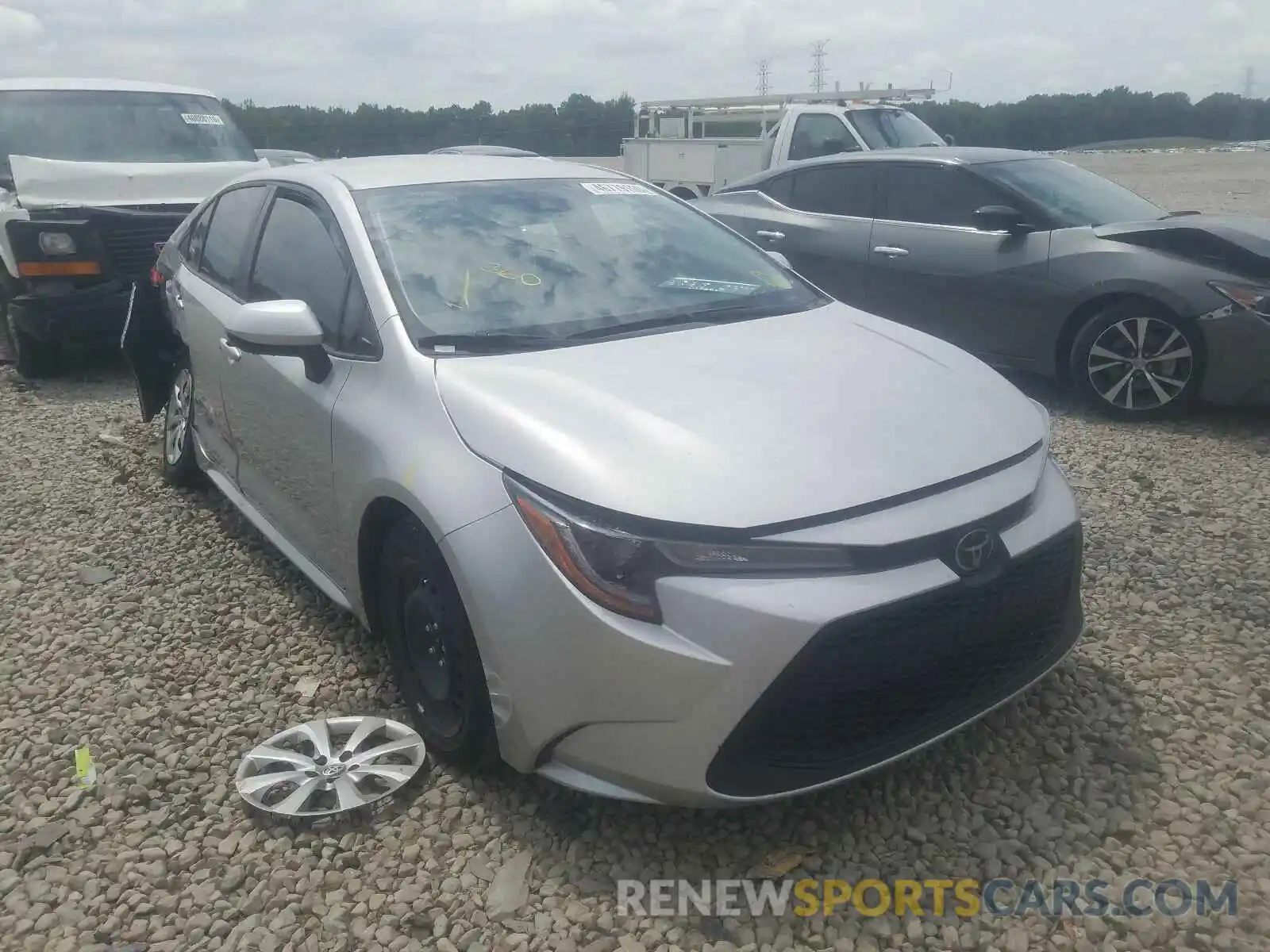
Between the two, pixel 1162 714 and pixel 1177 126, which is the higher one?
pixel 1177 126

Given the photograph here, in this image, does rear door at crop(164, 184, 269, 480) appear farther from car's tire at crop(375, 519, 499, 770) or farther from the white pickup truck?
the white pickup truck

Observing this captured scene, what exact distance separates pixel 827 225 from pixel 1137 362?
2361 mm

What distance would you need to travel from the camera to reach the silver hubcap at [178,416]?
188 inches

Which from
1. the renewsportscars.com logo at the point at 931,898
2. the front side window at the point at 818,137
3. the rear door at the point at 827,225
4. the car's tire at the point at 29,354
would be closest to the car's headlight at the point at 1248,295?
the rear door at the point at 827,225

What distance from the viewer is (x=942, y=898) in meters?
2.38

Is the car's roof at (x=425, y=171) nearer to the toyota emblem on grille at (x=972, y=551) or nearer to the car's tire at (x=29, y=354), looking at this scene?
the toyota emblem on grille at (x=972, y=551)

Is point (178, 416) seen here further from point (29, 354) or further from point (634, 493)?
point (634, 493)

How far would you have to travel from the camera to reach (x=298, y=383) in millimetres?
3318

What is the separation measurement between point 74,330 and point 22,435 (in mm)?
948

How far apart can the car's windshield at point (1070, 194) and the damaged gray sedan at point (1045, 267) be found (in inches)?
0.6

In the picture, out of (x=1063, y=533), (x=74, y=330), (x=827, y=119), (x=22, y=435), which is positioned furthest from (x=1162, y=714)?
(x=827, y=119)

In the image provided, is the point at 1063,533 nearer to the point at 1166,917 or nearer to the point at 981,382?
the point at 981,382

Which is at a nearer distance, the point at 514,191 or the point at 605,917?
the point at 605,917

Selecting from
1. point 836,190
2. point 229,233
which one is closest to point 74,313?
point 229,233
